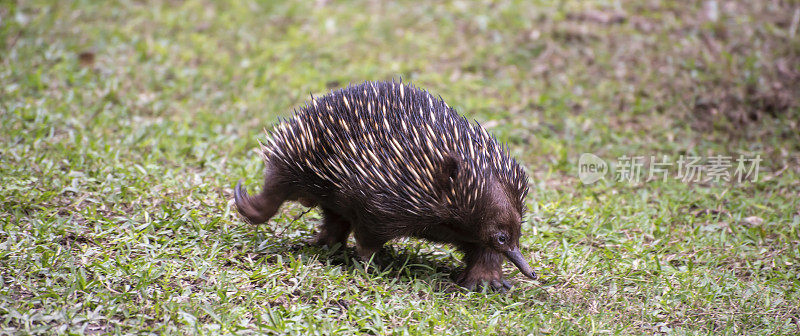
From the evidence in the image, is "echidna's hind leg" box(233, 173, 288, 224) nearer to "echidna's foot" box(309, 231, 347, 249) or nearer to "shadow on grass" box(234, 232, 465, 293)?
"shadow on grass" box(234, 232, 465, 293)

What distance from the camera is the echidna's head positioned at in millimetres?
3732

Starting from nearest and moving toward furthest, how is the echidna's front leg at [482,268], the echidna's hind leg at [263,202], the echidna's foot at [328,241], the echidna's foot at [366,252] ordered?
the echidna's front leg at [482,268], the echidna's foot at [366,252], the echidna's hind leg at [263,202], the echidna's foot at [328,241]

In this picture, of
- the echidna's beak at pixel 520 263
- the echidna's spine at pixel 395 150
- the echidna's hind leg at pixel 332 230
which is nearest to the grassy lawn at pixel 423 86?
the echidna's hind leg at pixel 332 230

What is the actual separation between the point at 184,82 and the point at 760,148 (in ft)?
16.8

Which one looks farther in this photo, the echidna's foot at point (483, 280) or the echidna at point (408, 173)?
the echidna's foot at point (483, 280)

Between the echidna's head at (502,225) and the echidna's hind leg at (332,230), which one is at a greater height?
the echidna's head at (502,225)

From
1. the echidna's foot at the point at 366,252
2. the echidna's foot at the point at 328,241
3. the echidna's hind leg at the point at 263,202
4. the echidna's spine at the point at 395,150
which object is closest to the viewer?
the echidna's spine at the point at 395,150

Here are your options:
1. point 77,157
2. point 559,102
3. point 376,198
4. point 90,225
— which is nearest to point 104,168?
point 77,157

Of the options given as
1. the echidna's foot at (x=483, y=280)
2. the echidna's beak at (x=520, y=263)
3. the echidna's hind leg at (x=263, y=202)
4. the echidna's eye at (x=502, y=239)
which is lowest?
the echidna's foot at (x=483, y=280)

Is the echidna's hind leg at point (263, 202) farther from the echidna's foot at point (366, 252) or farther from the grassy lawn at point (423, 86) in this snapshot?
the echidna's foot at point (366, 252)

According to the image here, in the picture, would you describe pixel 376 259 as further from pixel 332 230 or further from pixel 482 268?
pixel 482 268

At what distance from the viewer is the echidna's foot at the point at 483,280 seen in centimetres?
403

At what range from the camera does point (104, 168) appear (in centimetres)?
506

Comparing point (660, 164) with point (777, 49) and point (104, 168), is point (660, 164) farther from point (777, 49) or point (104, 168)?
point (104, 168)
